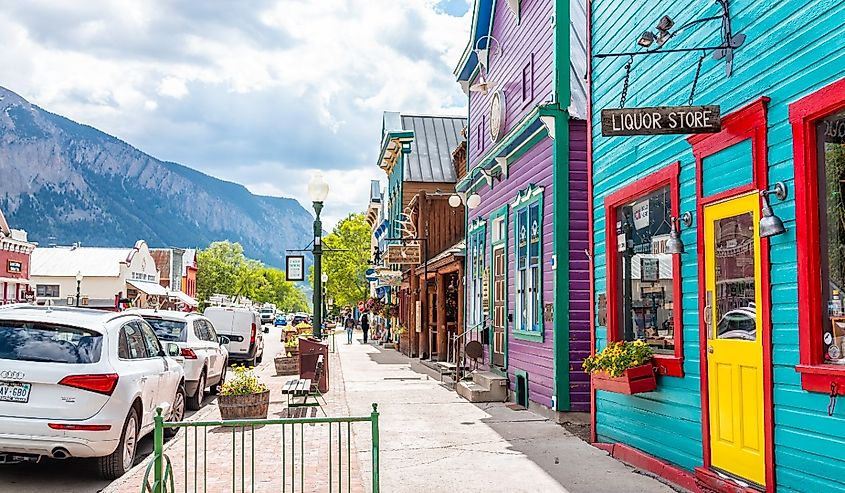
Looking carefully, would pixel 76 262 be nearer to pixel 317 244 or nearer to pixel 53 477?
pixel 317 244

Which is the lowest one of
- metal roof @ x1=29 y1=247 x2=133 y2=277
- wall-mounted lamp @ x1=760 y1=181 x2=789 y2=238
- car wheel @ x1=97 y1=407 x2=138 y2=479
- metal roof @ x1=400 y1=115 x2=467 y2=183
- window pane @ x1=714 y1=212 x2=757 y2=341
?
car wheel @ x1=97 y1=407 x2=138 y2=479

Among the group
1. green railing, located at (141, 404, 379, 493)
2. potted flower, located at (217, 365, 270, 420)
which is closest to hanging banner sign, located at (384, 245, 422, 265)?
potted flower, located at (217, 365, 270, 420)

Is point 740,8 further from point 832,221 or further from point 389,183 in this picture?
point 389,183

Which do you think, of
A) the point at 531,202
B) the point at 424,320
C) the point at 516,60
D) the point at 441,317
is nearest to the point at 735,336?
the point at 531,202

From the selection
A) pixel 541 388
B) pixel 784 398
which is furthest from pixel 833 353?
pixel 541 388

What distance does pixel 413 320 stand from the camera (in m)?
31.3

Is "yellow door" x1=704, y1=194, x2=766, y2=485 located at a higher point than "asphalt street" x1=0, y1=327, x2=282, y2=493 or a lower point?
higher

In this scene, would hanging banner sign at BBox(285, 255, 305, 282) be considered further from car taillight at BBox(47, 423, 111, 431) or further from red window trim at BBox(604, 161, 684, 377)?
car taillight at BBox(47, 423, 111, 431)

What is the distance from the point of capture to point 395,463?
9.40 m

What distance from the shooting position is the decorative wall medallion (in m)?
15.6

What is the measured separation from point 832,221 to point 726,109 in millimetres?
1783

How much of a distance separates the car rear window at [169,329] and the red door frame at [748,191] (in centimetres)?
975

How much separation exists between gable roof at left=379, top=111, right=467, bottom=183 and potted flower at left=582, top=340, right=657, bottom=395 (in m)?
26.6

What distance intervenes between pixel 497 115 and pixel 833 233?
10.4 metres
